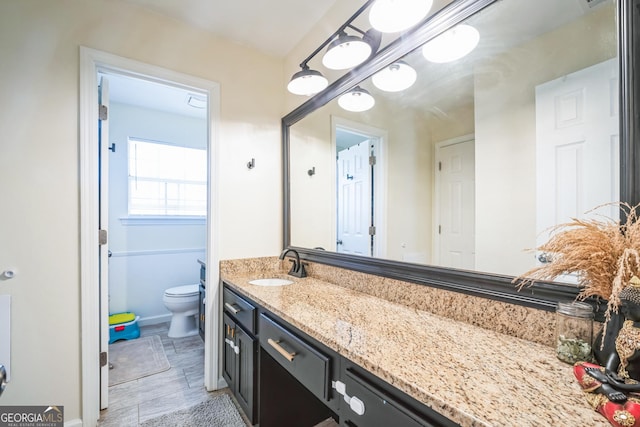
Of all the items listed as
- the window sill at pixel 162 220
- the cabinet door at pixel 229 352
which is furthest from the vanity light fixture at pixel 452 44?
the window sill at pixel 162 220

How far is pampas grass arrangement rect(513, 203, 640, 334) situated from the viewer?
631 millimetres

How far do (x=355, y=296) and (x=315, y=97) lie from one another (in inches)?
52.7

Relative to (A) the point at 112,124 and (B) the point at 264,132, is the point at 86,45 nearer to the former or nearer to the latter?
(B) the point at 264,132

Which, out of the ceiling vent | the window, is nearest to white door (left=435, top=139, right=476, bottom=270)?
the ceiling vent

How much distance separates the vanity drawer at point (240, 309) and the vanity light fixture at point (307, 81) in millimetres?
1343

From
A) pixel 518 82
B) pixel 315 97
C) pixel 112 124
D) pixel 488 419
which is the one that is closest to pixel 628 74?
pixel 518 82

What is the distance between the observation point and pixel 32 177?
1.51 meters

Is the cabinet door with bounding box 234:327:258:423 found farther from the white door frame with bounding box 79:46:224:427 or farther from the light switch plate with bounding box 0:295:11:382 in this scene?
the light switch plate with bounding box 0:295:11:382

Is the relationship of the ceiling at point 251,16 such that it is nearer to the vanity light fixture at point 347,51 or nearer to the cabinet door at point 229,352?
the vanity light fixture at point 347,51

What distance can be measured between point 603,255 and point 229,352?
75.9 inches

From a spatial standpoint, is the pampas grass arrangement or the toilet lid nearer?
the pampas grass arrangement

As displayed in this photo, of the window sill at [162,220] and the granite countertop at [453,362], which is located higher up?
the window sill at [162,220]

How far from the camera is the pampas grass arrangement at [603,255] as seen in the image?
0.63 m

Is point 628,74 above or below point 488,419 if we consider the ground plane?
above
